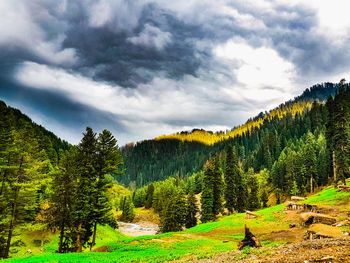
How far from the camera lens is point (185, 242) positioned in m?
28.4

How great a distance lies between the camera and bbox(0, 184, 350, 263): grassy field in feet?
67.0

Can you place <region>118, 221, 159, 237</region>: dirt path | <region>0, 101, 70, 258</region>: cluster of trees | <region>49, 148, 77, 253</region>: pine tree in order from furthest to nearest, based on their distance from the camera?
<region>118, 221, 159, 237</region>: dirt path < <region>49, 148, 77, 253</region>: pine tree < <region>0, 101, 70, 258</region>: cluster of trees

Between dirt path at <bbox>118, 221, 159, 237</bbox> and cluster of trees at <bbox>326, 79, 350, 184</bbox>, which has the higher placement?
cluster of trees at <bbox>326, 79, 350, 184</bbox>

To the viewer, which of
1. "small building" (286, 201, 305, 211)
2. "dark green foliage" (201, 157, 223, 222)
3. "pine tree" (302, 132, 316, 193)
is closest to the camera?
"small building" (286, 201, 305, 211)

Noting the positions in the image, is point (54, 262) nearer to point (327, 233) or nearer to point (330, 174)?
point (327, 233)

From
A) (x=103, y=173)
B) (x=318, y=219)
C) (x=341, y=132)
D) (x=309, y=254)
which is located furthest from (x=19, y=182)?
(x=341, y=132)

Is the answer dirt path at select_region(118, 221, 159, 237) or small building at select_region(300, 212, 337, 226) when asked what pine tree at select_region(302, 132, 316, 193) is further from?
dirt path at select_region(118, 221, 159, 237)

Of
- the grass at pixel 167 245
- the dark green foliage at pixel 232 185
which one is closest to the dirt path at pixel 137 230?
the grass at pixel 167 245

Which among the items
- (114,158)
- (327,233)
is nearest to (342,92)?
(327,233)

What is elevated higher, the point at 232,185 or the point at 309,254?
the point at 232,185

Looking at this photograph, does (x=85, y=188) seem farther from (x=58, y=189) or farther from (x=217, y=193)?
(x=217, y=193)

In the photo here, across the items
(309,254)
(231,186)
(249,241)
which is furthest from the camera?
(231,186)

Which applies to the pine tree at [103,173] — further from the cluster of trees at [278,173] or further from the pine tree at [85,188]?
the cluster of trees at [278,173]

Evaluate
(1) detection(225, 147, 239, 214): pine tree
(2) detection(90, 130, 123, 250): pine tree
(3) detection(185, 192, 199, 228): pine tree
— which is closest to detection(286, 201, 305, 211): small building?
(1) detection(225, 147, 239, 214): pine tree
